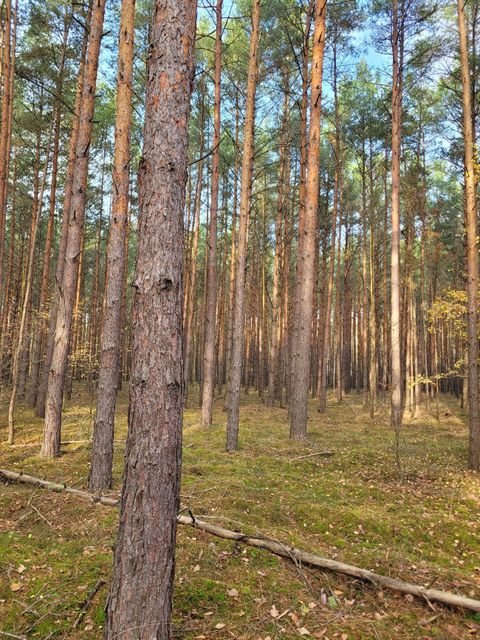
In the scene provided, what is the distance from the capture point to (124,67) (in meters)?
6.30

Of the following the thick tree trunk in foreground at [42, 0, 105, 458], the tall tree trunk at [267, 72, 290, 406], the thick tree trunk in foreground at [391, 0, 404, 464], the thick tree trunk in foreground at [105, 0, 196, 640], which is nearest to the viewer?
the thick tree trunk in foreground at [105, 0, 196, 640]

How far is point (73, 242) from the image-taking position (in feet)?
26.1

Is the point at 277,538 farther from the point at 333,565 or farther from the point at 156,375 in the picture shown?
the point at 156,375

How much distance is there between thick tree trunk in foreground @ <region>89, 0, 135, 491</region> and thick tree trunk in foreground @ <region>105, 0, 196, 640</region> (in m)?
3.57

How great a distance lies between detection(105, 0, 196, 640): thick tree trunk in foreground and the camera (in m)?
2.65

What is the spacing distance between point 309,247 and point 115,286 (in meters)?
A: 5.59

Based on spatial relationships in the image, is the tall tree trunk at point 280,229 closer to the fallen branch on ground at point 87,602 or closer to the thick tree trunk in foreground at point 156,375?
the thick tree trunk in foreground at point 156,375

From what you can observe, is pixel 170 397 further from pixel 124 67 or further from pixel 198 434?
pixel 198 434

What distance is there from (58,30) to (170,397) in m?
15.2

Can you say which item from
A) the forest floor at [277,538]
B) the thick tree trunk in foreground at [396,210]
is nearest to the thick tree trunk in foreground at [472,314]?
the forest floor at [277,538]

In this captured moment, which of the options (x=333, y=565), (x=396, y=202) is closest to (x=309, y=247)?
(x=396, y=202)

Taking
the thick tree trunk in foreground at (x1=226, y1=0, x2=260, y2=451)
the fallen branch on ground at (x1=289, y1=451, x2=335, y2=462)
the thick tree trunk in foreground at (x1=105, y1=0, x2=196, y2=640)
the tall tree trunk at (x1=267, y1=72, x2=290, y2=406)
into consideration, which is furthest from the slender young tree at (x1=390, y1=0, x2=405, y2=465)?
the thick tree trunk in foreground at (x1=105, y1=0, x2=196, y2=640)

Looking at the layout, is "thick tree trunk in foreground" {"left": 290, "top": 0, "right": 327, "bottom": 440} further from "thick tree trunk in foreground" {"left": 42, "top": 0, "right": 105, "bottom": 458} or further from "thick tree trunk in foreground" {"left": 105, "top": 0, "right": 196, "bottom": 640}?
"thick tree trunk in foreground" {"left": 105, "top": 0, "right": 196, "bottom": 640}

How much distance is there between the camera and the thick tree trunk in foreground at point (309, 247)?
10.1 m
